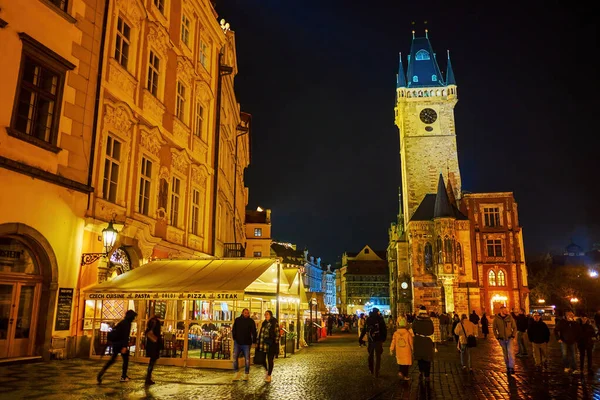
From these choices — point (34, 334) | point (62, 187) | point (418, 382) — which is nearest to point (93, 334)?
point (34, 334)

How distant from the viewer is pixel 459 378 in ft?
42.8

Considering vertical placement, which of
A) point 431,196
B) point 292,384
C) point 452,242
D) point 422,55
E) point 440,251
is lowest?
point 292,384

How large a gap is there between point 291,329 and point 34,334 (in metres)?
13.1

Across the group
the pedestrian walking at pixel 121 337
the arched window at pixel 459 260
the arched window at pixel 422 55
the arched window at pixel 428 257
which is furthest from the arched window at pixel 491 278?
the pedestrian walking at pixel 121 337

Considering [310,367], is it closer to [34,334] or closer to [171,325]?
[171,325]

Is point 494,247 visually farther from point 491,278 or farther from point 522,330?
point 522,330

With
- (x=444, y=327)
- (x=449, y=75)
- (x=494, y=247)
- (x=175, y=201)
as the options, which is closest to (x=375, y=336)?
(x=175, y=201)

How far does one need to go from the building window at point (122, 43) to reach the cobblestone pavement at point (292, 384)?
10172mm

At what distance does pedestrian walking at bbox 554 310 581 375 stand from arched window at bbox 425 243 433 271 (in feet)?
139

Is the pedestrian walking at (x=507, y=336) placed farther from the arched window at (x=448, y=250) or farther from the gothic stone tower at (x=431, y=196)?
the arched window at (x=448, y=250)

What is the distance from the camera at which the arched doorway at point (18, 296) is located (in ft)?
40.7

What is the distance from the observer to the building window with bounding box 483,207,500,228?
54.9 meters

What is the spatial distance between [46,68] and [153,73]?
618cm

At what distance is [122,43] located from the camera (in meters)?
17.2
